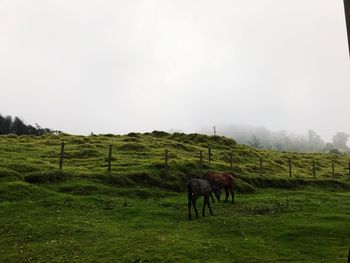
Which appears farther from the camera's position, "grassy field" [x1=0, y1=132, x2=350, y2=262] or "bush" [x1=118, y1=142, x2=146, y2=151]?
"bush" [x1=118, y1=142, x2=146, y2=151]

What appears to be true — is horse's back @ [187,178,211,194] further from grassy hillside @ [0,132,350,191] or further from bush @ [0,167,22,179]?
bush @ [0,167,22,179]

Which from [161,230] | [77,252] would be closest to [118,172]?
[161,230]

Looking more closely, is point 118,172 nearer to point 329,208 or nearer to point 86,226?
point 86,226

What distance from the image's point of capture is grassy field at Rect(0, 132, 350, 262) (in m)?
14.8

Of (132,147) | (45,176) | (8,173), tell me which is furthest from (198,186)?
(132,147)

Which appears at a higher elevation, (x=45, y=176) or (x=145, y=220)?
(x=45, y=176)

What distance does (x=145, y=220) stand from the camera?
20.4 m

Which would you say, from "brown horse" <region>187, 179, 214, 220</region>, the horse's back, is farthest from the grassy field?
the horse's back

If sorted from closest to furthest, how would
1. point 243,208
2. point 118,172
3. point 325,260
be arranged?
point 325,260 → point 243,208 → point 118,172

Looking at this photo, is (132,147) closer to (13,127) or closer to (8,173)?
(8,173)

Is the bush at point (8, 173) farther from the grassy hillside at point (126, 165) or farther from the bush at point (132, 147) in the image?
the bush at point (132, 147)

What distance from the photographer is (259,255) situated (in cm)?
1458

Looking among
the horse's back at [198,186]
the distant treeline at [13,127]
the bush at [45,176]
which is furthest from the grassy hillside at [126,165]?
the distant treeline at [13,127]

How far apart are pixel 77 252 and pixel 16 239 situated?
386 centimetres
